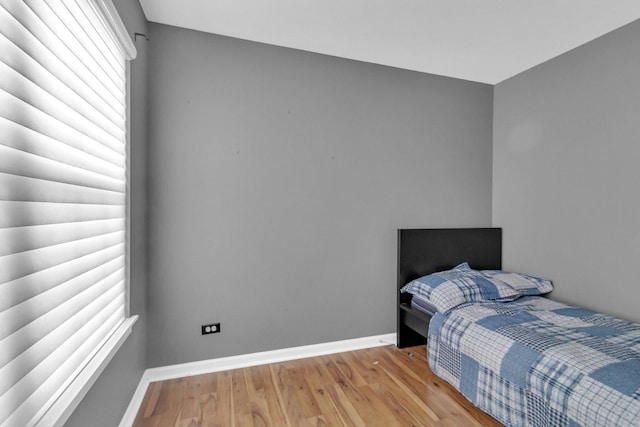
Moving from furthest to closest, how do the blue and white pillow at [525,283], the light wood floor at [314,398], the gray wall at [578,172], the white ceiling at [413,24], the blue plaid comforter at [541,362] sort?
the blue and white pillow at [525,283] → the gray wall at [578,172] → the white ceiling at [413,24] → the light wood floor at [314,398] → the blue plaid comforter at [541,362]

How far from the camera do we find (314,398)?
77.7 inches

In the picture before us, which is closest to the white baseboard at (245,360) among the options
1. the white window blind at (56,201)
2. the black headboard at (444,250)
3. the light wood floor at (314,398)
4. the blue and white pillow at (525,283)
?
the light wood floor at (314,398)

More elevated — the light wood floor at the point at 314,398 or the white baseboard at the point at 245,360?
the white baseboard at the point at 245,360

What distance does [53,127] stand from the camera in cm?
103

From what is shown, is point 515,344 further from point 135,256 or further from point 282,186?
point 135,256

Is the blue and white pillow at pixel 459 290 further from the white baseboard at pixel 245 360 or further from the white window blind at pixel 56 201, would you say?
the white window blind at pixel 56 201

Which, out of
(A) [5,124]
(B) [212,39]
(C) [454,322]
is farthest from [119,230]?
(C) [454,322]

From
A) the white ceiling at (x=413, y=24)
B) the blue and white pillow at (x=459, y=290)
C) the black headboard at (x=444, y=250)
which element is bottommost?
the blue and white pillow at (x=459, y=290)

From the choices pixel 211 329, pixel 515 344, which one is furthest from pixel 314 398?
pixel 515 344

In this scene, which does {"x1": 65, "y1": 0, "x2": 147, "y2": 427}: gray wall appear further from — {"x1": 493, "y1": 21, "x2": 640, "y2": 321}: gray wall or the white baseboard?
{"x1": 493, "y1": 21, "x2": 640, "y2": 321}: gray wall

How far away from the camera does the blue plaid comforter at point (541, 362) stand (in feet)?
4.33

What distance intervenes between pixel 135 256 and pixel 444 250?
253 centimetres

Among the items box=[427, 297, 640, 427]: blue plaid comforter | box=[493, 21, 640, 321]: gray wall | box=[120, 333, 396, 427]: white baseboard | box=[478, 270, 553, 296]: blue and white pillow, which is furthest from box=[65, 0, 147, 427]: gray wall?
box=[493, 21, 640, 321]: gray wall

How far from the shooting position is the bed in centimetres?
135
